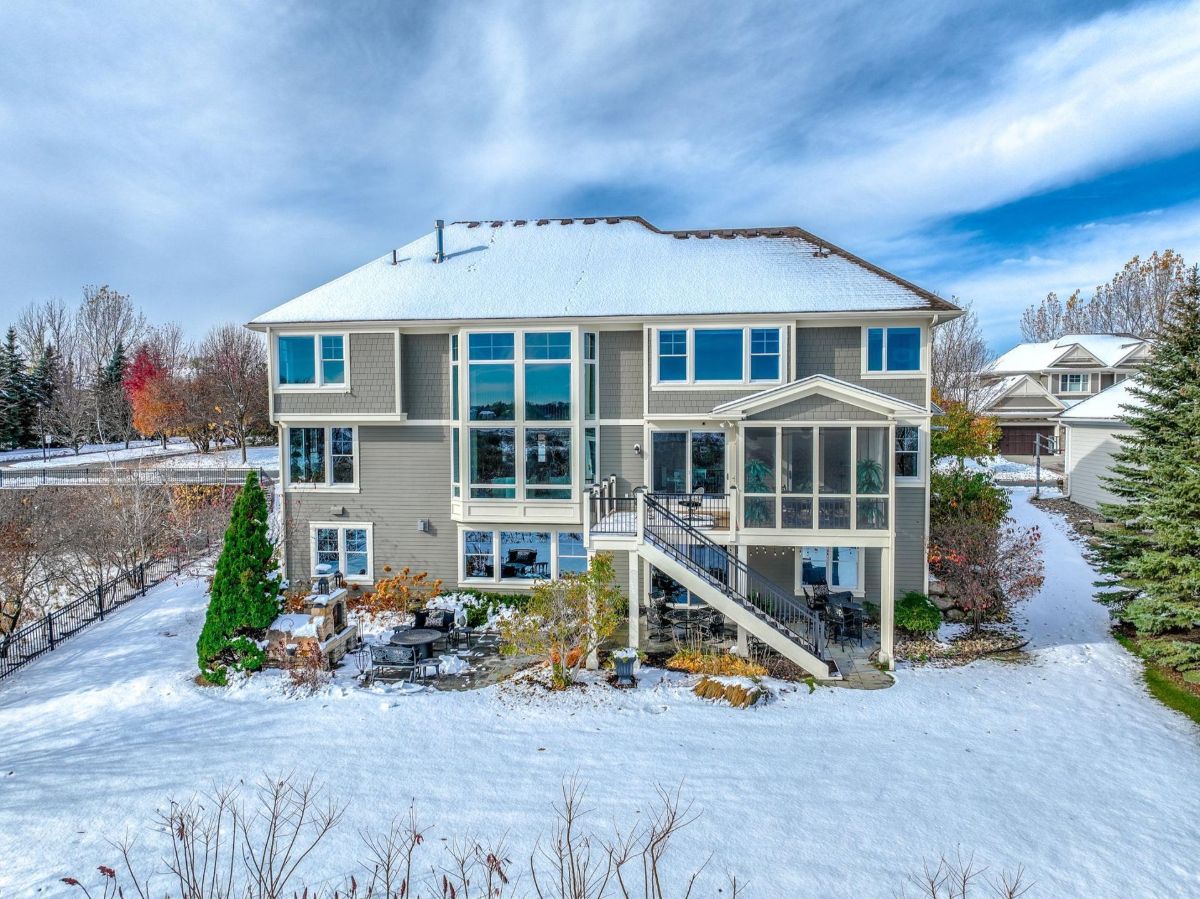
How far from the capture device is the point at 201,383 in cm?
4141

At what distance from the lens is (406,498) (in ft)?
52.0

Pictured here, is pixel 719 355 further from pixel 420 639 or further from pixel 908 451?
pixel 420 639

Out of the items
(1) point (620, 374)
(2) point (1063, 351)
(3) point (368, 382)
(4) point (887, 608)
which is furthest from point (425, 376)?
(2) point (1063, 351)

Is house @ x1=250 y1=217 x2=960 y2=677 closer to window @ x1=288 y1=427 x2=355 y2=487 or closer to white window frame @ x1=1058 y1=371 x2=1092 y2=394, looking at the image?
window @ x1=288 y1=427 x2=355 y2=487

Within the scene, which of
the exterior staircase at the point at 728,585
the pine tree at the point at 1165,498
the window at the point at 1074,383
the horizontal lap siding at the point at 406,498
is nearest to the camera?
the pine tree at the point at 1165,498

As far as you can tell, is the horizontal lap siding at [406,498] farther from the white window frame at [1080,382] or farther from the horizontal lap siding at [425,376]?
the white window frame at [1080,382]

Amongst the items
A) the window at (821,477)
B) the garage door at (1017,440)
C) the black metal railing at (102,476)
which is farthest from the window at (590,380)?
the garage door at (1017,440)

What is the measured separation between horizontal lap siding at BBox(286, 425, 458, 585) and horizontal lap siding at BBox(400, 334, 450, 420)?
1.55 feet

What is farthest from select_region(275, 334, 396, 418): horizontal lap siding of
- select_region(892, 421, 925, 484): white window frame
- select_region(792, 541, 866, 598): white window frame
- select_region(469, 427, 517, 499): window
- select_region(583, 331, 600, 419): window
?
select_region(892, 421, 925, 484): white window frame

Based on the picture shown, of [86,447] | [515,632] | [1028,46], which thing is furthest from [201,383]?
[1028,46]

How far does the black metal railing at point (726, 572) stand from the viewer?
11.8m

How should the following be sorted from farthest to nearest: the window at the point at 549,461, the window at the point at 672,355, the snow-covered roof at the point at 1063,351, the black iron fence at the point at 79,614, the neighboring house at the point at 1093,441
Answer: the snow-covered roof at the point at 1063,351 < the neighboring house at the point at 1093,441 < the window at the point at 549,461 < the window at the point at 672,355 < the black iron fence at the point at 79,614

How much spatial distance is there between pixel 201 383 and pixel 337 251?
74.0 feet

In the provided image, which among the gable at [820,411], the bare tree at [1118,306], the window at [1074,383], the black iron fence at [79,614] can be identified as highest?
the bare tree at [1118,306]
